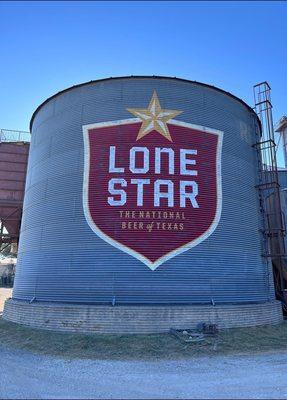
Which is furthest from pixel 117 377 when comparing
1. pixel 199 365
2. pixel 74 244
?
pixel 74 244

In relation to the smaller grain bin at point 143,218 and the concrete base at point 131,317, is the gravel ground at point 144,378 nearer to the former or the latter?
the concrete base at point 131,317

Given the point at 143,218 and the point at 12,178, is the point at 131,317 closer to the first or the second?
the point at 143,218

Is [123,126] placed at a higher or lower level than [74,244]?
higher

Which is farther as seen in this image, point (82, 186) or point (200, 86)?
point (200, 86)

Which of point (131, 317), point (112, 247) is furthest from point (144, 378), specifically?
point (112, 247)

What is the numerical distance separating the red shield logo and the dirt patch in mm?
3634

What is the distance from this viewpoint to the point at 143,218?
1720 centimetres

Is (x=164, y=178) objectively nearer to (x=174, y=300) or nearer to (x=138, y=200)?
(x=138, y=200)

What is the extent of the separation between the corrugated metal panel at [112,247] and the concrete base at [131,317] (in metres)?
0.71

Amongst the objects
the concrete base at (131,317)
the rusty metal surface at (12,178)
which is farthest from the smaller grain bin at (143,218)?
the rusty metal surface at (12,178)

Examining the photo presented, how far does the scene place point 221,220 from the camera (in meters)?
18.2

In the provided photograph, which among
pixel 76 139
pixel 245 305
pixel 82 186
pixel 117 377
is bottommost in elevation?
pixel 117 377

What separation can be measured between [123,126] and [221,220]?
628cm

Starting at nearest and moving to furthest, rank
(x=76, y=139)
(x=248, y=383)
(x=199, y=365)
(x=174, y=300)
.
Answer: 1. (x=248, y=383)
2. (x=199, y=365)
3. (x=174, y=300)
4. (x=76, y=139)
